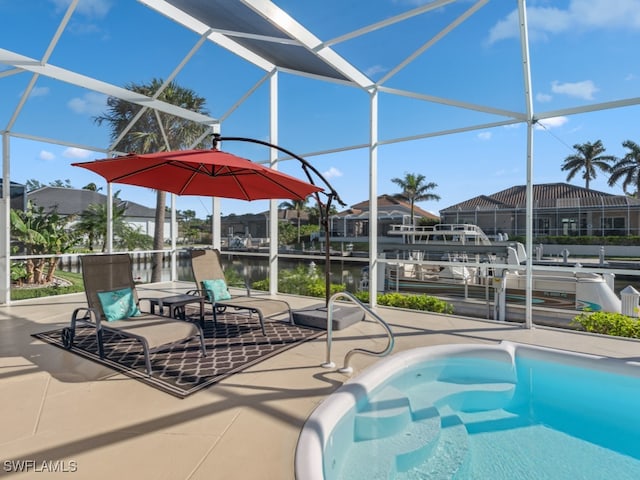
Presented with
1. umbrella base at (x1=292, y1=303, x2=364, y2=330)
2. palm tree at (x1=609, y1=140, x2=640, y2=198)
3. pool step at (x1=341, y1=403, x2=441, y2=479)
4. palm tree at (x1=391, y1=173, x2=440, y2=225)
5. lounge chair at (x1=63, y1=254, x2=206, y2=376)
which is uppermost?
palm tree at (x1=391, y1=173, x2=440, y2=225)

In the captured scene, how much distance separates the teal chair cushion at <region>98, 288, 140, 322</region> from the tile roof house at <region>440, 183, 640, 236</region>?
6.52 metres

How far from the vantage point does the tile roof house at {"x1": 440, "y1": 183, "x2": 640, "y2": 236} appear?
9021 mm

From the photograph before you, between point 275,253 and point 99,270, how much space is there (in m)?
4.01

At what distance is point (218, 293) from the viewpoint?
668 centimetres

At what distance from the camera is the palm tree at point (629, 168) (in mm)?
11200

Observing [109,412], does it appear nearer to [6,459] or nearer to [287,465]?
[6,459]

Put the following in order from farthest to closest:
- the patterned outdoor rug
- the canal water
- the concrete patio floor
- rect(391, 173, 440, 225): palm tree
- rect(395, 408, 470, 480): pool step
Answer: rect(391, 173, 440, 225): palm tree → the canal water → the patterned outdoor rug → rect(395, 408, 470, 480): pool step → the concrete patio floor

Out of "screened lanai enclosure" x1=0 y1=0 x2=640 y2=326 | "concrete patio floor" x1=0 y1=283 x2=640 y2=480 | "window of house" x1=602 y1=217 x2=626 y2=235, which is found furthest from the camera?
"window of house" x1=602 y1=217 x2=626 y2=235

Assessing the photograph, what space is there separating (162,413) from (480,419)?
303 cm

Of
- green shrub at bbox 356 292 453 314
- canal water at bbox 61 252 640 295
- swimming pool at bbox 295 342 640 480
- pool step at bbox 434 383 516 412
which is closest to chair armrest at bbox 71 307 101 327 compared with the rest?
canal water at bbox 61 252 640 295

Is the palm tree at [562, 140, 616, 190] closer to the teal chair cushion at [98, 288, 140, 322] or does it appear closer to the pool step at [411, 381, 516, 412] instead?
the pool step at [411, 381, 516, 412]

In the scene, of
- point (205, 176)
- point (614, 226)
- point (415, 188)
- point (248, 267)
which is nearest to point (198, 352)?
point (205, 176)

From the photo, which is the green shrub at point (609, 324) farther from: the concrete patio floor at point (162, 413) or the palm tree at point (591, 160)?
the palm tree at point (591, 160)

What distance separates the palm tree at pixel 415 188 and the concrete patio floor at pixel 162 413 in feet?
115
